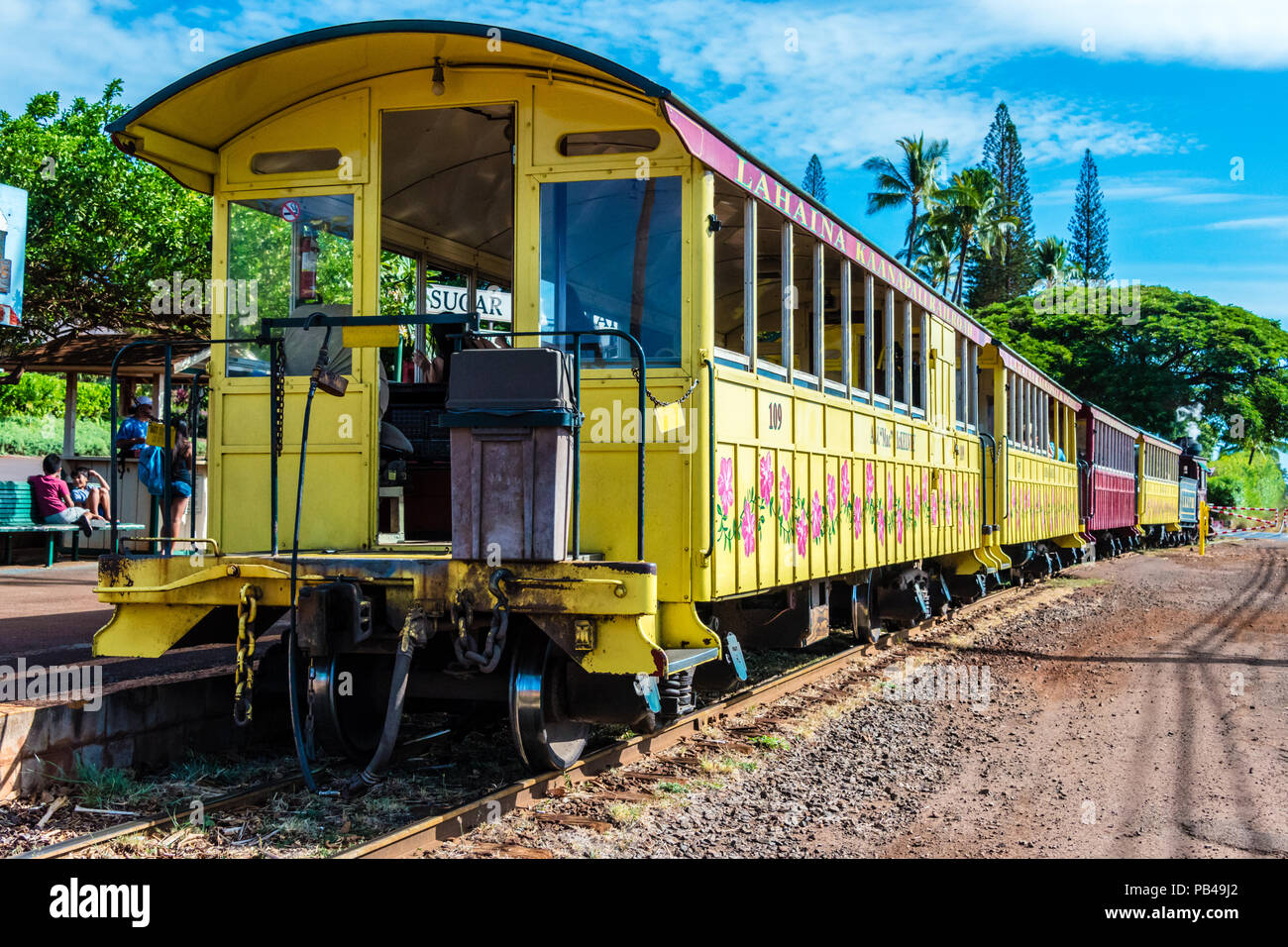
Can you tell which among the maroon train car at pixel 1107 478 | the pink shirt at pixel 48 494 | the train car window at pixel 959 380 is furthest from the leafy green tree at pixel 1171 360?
the pink shirt at pixel 48 494

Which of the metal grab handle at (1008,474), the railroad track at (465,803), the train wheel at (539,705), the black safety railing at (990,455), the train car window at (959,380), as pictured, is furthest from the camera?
the metal grab handle at (1008,474)

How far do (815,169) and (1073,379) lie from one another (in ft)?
80.5

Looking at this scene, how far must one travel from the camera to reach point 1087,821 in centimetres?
519

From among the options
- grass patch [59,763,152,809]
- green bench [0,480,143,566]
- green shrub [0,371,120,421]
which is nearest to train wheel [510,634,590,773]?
grass patch [59,763,152,809]

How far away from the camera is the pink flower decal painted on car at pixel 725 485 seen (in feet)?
19.0

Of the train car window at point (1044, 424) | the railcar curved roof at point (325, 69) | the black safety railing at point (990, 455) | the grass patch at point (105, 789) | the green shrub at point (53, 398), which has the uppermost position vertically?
the green shrub at point (53, 398)

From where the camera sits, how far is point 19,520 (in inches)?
614

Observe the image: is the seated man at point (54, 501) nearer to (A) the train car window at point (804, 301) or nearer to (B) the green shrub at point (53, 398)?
(A) the train car window at point (804, 301)

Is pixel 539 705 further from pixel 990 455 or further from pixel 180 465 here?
pixel 990 455

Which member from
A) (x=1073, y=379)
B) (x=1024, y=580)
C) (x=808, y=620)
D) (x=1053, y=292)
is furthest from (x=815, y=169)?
(x=808, y=620)

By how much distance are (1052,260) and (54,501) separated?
48.6m

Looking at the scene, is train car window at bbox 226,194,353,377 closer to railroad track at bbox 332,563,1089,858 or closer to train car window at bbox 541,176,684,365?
train car window at bbox 541,176,684,365

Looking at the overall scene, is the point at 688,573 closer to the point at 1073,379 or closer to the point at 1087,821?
the point at 1087,821

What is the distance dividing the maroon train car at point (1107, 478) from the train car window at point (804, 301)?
49.9ft
